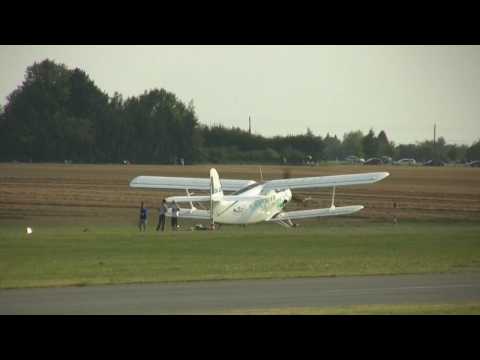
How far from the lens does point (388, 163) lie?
137m

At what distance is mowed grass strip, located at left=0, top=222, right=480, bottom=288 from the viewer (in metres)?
26.1

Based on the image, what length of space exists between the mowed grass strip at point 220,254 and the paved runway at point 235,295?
1.30 m

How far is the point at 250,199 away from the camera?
43.1 metres

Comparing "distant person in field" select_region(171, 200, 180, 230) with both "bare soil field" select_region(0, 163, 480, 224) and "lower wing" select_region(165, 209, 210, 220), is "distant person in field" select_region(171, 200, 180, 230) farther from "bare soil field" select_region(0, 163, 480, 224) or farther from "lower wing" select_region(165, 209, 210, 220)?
"bare soil field" select_region(0, 163, 480, 224)

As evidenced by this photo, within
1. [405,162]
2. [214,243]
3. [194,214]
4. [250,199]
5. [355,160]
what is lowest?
[405,162]

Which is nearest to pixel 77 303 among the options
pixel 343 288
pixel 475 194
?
pixel 343 288

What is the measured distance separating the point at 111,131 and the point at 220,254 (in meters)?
81.5

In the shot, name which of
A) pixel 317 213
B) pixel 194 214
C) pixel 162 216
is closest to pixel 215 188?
pixel 194 214

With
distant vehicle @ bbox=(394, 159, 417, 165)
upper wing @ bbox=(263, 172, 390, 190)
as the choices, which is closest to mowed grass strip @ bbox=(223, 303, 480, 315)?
upper wing @ bbox=(263, 172, 390, 190)

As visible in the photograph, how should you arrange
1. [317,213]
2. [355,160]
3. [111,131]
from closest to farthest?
1. [317,213]
2. [111,131]
3. [355,160]

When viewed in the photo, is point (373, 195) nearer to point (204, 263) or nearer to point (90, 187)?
point (90, 187)

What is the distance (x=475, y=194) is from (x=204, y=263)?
48392 millimetres

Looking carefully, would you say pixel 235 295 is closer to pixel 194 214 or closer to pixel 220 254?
pixel 220 254

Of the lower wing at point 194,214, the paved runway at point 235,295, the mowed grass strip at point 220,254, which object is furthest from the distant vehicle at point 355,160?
the paved runway at point 235,295
